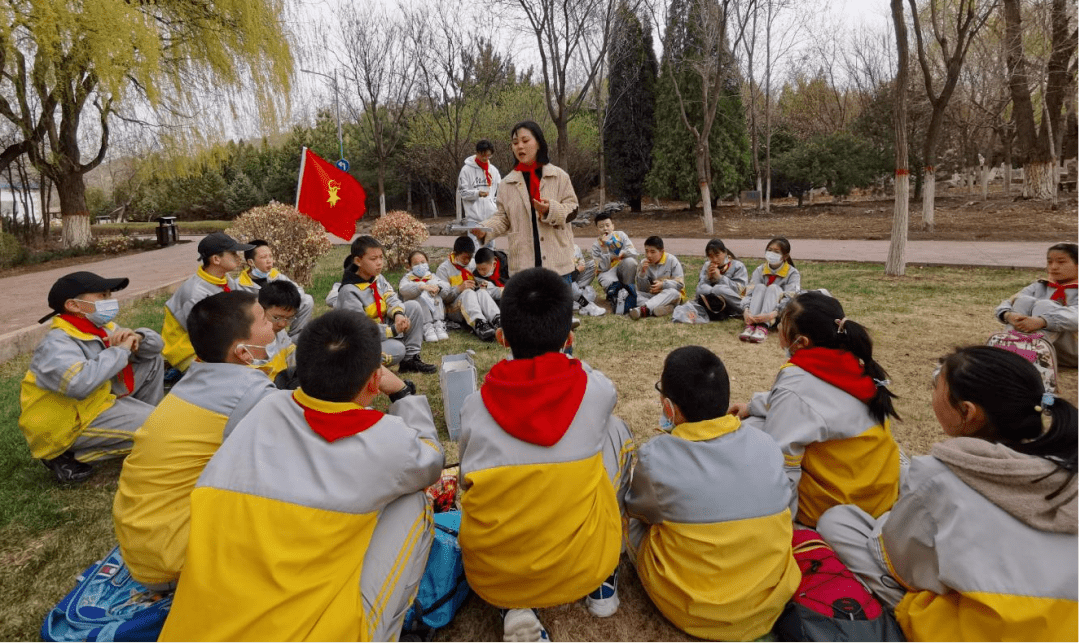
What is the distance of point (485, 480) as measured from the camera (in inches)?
76.4

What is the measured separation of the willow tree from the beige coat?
11.1 m

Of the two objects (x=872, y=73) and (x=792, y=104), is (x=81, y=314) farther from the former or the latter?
(x=792, y=104)

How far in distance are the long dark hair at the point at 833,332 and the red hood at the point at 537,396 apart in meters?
1.09

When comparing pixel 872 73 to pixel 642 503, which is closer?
pixel 642 503

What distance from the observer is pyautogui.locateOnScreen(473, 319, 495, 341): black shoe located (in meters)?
6.17

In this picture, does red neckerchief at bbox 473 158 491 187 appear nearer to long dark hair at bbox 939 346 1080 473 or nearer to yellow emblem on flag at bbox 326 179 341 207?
yellow emblem on flag at bbox 326 179 341 207

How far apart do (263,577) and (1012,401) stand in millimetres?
2150

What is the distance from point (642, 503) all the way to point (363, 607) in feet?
3.19

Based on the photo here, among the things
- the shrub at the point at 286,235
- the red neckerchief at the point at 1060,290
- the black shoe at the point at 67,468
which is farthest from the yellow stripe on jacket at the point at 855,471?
the shrub at the point at 286,235

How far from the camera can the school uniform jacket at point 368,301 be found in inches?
195

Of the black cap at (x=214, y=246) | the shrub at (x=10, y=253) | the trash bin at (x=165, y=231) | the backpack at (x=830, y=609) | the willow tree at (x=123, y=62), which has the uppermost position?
the willow tree at (x=123, y=62)

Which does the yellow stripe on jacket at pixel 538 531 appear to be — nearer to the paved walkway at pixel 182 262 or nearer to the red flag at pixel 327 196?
the red flag at pixel 327 196

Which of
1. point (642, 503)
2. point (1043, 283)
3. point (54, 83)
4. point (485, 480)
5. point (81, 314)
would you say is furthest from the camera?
point (54, 83)

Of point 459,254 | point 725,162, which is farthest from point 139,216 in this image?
point 459,254
